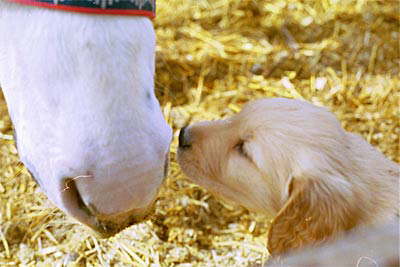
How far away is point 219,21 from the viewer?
4023mm

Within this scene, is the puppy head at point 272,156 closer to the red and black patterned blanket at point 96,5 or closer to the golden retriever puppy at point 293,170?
the golden retriever puppy at point 293,170

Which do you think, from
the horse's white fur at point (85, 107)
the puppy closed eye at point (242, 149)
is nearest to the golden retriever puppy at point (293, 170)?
the puppy closed eye at point (242, 149)

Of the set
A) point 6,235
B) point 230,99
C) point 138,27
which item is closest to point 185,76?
point 230,99

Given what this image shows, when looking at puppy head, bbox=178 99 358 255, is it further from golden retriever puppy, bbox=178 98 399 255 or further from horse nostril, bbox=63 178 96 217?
horse nostril, bbox=63 178 96 217

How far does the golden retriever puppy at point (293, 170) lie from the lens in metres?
1.71

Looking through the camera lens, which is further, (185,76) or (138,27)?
(185,76)

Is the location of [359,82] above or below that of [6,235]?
above

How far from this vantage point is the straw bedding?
2.55 metres

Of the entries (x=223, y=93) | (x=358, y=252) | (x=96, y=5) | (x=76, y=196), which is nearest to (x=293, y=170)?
(x=358, y=252)

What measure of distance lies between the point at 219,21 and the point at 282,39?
19.6 inches

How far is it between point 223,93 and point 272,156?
1.57 m

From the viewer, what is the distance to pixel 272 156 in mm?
1856

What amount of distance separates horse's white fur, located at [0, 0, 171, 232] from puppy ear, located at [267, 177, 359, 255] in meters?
0.45

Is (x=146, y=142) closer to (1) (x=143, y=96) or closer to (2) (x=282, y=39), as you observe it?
(1) (x=143, y=96)
